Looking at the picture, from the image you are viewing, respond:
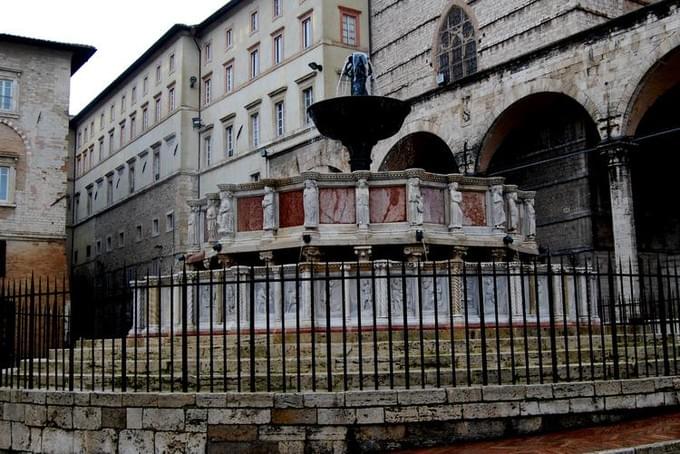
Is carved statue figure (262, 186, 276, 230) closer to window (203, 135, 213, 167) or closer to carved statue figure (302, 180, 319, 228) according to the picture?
carved statue figure (302, 180, 319, 228)

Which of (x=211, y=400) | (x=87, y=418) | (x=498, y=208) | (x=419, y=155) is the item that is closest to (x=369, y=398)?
(x=211, y=400)

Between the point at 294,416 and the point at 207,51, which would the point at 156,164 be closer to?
the point at 207,51

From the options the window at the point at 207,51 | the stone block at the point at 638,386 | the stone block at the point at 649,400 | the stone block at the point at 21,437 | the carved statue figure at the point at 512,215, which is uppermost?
the window at the point at 207,51

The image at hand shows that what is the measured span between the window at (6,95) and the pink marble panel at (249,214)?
19441 millimetres

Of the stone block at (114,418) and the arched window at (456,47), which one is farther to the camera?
the arched window at (456,47)

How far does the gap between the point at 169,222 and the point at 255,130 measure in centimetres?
697

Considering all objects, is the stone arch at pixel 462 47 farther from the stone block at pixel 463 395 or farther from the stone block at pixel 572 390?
the stone block at pixel 463 395

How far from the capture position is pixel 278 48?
3325 cm

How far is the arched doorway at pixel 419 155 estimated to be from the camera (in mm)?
24312

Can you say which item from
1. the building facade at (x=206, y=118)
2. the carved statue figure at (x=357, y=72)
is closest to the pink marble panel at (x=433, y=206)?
the carved statue figure at (x=357, y=72)

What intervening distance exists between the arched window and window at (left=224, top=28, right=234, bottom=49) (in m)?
12.0

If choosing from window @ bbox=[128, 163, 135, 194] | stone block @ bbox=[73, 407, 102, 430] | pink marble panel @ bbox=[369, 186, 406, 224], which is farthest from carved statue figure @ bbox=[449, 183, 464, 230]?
window @ bbox=[128, 163, 135, 194]

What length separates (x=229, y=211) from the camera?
446 inches

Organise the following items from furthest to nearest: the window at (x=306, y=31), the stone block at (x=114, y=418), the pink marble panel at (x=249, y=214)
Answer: the window at (x=306, y=31) < the pink marble panel at (x=249, y=214) < the stone block at (x=114, y=418)
